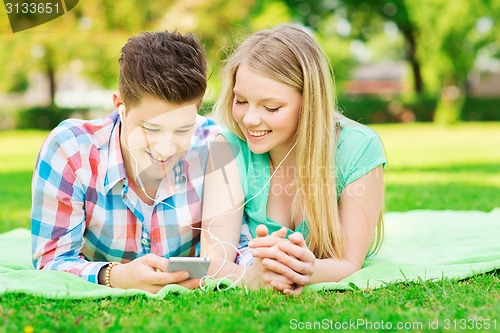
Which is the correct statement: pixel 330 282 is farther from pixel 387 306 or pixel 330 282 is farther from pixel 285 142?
pixel 285 142

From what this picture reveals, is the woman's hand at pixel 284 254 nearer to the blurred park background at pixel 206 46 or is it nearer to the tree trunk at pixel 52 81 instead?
the blurred park background at pixel 206 46

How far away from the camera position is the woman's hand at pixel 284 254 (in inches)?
112

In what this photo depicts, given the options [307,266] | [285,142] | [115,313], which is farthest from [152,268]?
[285,142]

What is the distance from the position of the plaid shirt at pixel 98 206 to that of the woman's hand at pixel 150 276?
185 millimetres

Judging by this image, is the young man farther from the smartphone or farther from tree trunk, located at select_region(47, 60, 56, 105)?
tree trunk, located at select_region(47, 60, 56, 105)

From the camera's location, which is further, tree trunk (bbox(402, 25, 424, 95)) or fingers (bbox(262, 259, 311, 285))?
tree trunk (bbox(402, 25, 424, 95))

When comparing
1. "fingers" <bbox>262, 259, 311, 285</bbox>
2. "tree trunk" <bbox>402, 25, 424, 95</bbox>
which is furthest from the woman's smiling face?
"tree trunk" <bbox>402, 25, 424, 95</bbox>

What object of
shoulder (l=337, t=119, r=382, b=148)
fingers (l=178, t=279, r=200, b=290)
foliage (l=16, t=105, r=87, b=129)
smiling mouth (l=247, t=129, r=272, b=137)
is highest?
smiling mouth (l=247, t=129, r=272, b=137)

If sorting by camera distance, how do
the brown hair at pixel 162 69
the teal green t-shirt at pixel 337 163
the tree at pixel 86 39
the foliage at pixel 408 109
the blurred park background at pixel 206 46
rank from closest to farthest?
the brown hair at pixel 162 69 → the teal green t-shirt at pixel 337 163 → the blurred park background at pixel 206 46 → the tree at pixel 86 39 → the foliage at pixel 408 109

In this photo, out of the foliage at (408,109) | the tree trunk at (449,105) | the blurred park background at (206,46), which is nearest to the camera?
the blurred park background at (206,46)

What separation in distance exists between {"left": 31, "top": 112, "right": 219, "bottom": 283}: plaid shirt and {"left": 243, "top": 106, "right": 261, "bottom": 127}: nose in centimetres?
38

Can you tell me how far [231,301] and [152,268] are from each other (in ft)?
1.41

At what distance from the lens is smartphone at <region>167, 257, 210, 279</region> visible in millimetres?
2973

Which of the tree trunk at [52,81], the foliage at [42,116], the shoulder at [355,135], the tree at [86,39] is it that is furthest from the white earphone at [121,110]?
the tree trunk at [52,81]
